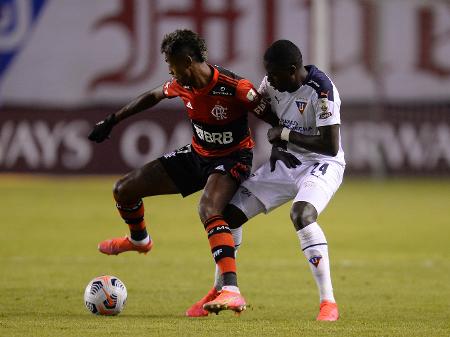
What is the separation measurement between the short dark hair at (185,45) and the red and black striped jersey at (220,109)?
0.69 feet

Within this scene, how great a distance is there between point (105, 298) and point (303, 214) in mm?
1509

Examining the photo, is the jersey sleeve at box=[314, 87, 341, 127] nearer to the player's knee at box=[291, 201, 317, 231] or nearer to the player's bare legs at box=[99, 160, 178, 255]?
the player's knee at box=[291, 201, 317, 231]

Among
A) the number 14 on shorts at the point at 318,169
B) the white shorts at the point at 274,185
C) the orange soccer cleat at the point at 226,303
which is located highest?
the number 14 on shorts at the point at 318,169

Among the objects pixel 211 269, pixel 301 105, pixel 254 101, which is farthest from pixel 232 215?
pixel 211 269

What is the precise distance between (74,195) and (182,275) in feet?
28.9

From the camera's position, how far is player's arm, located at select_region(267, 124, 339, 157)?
26.1ft

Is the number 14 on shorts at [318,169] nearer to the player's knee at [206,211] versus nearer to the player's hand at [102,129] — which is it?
the player's knee at [206,211]

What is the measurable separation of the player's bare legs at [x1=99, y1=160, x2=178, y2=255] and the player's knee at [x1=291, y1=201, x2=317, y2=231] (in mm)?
1184

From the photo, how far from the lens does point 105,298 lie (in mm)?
7914

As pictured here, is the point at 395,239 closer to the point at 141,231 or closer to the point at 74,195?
the point at 141,231

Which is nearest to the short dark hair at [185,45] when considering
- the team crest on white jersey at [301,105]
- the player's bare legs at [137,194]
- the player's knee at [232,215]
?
the team crest on white jersey at [301,105]

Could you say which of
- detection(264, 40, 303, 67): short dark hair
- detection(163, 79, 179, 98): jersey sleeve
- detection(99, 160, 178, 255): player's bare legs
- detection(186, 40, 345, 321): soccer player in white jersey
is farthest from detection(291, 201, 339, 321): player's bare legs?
detection(163, 79, 179, 98): jersey sleeve

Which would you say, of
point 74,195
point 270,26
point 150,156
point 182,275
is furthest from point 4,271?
point 270,26

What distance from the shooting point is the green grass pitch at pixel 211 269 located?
24.8 feet
